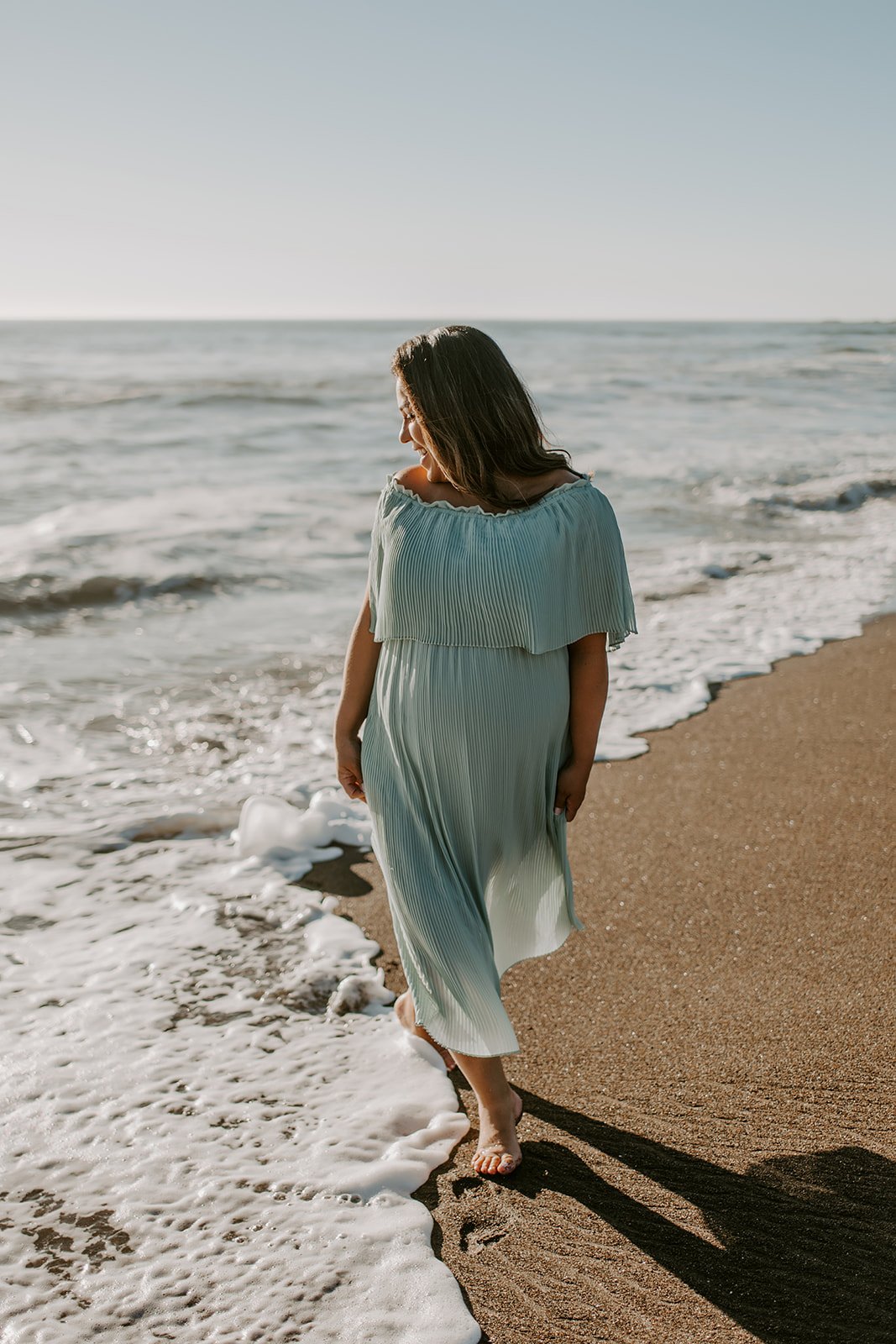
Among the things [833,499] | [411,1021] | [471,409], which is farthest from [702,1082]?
[833,499]

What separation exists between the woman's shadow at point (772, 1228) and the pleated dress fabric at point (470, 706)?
0.44m

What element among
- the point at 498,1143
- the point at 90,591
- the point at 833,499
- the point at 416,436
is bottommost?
the point at 498,1143

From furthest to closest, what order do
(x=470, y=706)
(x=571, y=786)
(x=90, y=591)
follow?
(x=90, y=591) → (x=571, y=786) → (x=470, y=706)

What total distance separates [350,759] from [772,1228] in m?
1.44

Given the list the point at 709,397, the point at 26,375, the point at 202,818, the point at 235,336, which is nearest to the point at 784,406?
the point at 709,397

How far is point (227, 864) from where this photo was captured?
14.7ft

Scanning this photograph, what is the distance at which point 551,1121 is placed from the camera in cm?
282

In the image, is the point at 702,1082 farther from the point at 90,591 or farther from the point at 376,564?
the point at 90,591

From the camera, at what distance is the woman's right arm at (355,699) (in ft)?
8.73

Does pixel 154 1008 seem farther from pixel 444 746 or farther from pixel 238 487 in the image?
pixel 238 487

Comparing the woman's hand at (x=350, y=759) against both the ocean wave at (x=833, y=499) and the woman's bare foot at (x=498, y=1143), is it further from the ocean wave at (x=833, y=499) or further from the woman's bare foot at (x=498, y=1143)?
the ocean wave at (x=833, y=499)

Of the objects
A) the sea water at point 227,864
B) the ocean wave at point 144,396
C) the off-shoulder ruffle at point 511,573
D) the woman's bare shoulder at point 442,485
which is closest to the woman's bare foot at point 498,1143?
Result: the sea water at point 227,864

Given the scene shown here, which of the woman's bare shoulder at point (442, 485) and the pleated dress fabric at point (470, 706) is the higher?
the woman's bare shoulder at point (442, 485)

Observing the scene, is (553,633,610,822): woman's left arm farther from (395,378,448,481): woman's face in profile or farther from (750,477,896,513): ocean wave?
(750,477,896,513): ocean wave
